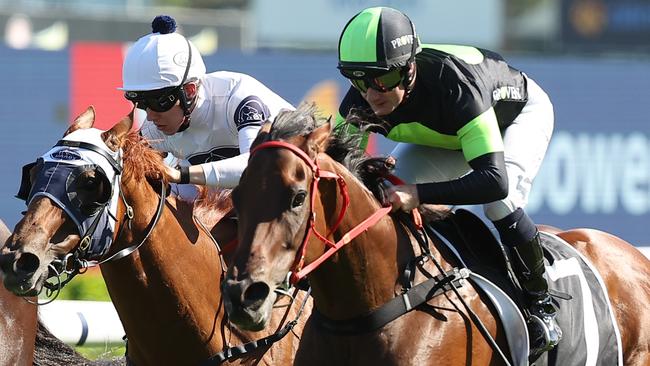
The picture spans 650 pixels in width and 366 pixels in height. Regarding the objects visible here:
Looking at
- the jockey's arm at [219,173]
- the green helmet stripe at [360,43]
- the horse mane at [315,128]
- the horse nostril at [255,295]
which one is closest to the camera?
the horse nostril at [255,295]

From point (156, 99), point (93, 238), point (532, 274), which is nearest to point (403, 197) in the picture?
point (532, 274)

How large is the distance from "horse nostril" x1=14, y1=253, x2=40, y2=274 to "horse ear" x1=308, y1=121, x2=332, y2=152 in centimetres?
106

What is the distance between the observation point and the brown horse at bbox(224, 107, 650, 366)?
11.7ft

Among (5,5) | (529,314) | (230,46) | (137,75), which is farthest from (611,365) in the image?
(5,5)

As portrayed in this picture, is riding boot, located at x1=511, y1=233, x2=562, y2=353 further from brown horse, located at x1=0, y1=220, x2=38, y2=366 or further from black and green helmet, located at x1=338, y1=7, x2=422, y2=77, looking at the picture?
brown horse, located at x1=0, y1=220, x2=38, y2=366

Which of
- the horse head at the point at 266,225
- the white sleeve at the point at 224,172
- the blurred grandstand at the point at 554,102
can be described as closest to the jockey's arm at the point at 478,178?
the horse head at the point at 266,225

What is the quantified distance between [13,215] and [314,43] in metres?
15.4

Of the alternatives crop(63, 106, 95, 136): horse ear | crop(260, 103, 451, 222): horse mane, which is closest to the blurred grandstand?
crop(63, 106, 95, 136): horse ear

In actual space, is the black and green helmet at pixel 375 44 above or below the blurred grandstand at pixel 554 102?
above

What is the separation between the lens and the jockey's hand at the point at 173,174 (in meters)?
4.64

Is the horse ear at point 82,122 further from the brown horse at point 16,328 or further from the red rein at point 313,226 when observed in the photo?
the red rein at point 313,226

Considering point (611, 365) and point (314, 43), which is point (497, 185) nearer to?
point (611, 365)

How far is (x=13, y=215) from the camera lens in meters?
14.5

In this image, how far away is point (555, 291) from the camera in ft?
15.3
